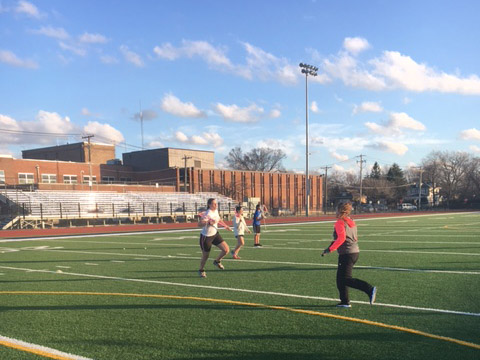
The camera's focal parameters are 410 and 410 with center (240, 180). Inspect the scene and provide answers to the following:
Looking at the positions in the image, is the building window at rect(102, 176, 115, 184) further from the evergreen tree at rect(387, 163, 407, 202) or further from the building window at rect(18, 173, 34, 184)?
the evergreen tree at rect(387, 163, 407, 202)

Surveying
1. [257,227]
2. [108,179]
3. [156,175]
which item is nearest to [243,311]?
[257,227]

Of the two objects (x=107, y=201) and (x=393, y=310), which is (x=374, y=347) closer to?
(x=393, y=310)

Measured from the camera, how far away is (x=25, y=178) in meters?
56.6

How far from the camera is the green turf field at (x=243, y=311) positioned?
4.76m

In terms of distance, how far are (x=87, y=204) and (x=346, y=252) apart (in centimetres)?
3854

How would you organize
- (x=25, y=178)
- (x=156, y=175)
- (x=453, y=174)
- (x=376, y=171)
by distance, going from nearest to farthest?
(x=25, y=178) → (x=156, y=175) → (x=453, y=174) → (x=376, y=171)

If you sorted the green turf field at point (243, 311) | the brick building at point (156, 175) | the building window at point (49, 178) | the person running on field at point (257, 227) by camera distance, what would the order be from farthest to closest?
the brick building at point (156, 175), the building window at point (49, 178), the person running on field at point (257, 227), the green turf field at point (243, 311)

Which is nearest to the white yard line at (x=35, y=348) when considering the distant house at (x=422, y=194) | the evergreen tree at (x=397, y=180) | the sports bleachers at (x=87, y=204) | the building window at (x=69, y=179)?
the sports bleachers at (x=87, y=204)

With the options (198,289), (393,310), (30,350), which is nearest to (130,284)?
(198,289)

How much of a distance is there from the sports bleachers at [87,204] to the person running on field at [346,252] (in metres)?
31.6

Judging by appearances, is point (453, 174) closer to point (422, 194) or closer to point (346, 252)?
point (422, 194)

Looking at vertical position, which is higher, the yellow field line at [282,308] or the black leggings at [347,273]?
the black leggings at [347,273]

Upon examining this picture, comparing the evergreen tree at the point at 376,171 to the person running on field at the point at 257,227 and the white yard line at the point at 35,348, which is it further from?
the white yard line at the point at 35,348

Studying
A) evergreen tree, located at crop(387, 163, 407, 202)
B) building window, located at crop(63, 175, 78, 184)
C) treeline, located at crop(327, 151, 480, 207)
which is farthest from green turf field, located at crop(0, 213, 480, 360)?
evergreen tree, located at crop(387, 163, 407, 202)
